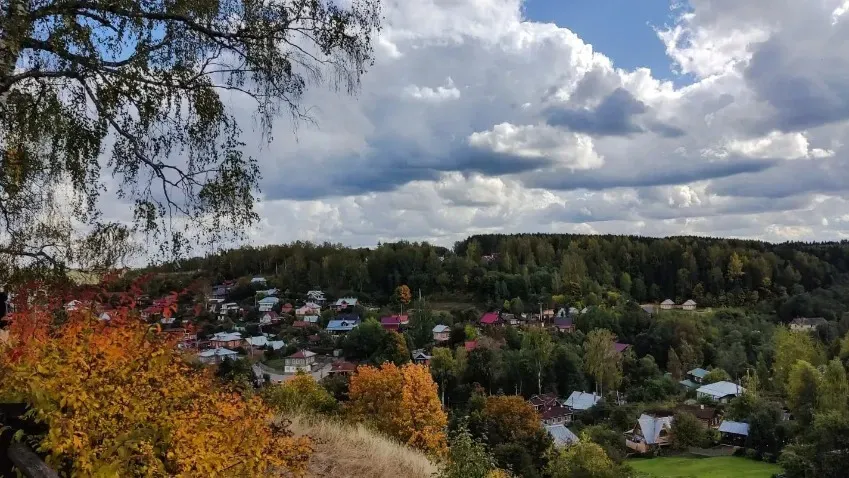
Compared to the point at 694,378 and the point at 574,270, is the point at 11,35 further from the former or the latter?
the point at 574,270

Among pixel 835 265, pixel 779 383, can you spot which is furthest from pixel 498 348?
pixel 835 265

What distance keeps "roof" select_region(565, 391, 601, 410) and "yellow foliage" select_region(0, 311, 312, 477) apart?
A: 44.4m

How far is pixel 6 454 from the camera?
349 cm

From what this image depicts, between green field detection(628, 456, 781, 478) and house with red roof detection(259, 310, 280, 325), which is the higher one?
house with red roof detection(259, 310, 280, 325)

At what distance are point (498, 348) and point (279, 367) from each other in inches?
740

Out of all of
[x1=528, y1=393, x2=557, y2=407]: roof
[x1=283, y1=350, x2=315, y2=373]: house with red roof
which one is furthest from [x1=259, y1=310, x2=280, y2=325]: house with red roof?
[x1=528, y1=393, x2=557, y2=407]: roof

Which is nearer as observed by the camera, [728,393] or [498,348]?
[728,393]

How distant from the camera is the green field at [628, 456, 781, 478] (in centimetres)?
2928

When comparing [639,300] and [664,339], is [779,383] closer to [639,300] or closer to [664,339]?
[664,339]

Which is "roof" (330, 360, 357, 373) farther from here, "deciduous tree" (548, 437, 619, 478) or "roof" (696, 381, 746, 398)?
"roof" (696, 381, 746, 398)

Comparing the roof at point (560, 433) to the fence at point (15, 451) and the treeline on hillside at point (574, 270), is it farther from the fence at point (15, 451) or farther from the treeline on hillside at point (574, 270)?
the treeline on hillside at point (574, 270)

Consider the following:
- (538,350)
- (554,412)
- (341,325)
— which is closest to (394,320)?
(341,325)

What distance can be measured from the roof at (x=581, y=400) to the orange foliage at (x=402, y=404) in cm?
2568

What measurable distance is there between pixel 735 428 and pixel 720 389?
1229 centimetres
